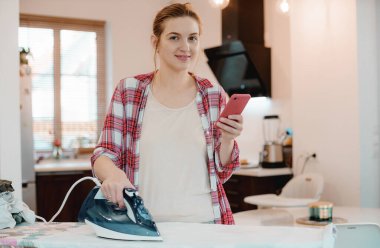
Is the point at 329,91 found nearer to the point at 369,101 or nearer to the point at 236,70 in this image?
the point at 369,101

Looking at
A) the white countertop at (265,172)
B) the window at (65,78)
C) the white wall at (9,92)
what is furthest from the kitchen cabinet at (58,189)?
the white wall at (9,92)

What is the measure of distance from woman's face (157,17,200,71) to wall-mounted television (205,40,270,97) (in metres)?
3.20

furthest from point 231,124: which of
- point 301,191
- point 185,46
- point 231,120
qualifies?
point 301,191

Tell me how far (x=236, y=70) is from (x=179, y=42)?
3.39 meters

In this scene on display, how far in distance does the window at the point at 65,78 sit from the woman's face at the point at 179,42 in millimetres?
4164

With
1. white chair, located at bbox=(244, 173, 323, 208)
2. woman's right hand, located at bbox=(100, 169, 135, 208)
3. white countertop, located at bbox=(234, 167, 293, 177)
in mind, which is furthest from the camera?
white countertop, located at bbox=(234, 167, 293, 177)

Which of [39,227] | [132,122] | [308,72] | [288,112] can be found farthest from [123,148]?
[288,112]

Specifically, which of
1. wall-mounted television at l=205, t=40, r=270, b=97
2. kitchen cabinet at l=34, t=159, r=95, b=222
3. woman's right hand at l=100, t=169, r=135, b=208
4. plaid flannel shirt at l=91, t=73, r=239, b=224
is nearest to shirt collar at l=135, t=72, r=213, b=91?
plaid flannel shirt at l=91, t=73, r=239, b=224

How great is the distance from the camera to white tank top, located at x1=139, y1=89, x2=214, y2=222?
4.65ft

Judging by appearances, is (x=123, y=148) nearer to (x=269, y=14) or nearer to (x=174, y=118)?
(x=174, y=118)

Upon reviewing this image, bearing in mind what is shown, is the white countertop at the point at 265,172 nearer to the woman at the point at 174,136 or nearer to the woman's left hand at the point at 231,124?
the woman at the point at 174,136

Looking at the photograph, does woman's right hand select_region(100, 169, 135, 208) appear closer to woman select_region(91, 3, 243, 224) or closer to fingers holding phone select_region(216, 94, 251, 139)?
woman select_region(91, 3, 243, 224)

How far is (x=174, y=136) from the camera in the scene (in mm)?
1449

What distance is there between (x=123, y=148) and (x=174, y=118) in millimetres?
187
